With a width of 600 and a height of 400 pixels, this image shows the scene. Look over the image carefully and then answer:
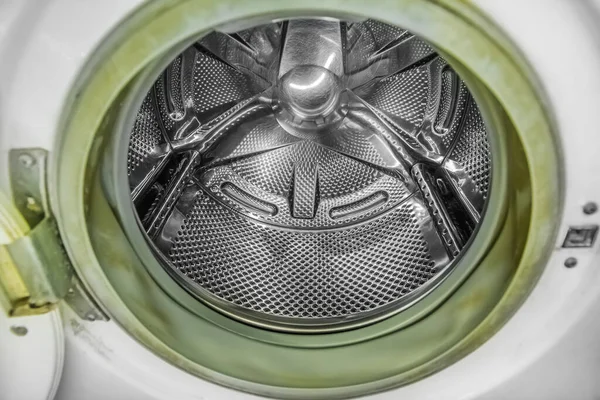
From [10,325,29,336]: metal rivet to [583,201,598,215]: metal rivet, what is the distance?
2.35 feet

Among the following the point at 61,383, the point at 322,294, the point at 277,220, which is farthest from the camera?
the point at 277,220

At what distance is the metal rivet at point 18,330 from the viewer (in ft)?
2.62

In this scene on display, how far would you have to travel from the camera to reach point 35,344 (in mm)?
818

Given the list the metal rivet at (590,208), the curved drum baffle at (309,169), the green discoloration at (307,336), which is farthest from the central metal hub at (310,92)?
the metal rivet at (590,208)

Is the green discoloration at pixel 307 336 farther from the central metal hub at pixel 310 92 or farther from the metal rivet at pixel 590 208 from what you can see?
the central metal hub at pixel 310 92

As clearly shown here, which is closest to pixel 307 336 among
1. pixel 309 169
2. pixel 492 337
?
pixel 492 337

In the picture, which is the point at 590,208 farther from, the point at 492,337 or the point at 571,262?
the point at 492,337

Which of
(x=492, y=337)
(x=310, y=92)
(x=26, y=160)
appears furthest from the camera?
(x=310, y=92)

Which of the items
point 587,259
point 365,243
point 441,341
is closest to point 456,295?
point 441,341

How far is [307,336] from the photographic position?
0.96m

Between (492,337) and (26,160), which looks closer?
(26,160)

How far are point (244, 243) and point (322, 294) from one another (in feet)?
0.56

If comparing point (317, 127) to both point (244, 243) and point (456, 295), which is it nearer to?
point (244, 243)

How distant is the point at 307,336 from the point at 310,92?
0.47 m
